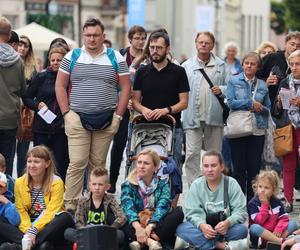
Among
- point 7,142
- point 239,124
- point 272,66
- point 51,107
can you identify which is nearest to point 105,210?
point 7,142

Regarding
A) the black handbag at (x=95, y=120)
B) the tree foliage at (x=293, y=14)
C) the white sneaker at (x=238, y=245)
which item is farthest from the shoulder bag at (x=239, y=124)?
the tree foliage at (x=293, y=14)

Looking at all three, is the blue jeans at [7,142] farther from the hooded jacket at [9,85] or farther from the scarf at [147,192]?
the scarf at [147,192]

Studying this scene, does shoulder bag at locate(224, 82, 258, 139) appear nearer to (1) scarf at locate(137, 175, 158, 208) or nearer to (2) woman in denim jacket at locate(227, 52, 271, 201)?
(2) woman in denim jacket at locate(227, 52, 271, 201)

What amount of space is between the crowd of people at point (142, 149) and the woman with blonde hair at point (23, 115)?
0.6 inches

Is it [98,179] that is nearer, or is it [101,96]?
[98,179]

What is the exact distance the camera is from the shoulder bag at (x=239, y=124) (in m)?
14.2

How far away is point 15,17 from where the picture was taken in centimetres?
5888

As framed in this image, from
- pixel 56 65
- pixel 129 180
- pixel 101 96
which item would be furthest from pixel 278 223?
pixel 56 65

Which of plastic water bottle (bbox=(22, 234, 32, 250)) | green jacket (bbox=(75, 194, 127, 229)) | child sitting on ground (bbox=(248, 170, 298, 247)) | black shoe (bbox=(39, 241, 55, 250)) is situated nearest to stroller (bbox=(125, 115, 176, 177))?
green jacket (bbox=(75, 194, 127, 229))

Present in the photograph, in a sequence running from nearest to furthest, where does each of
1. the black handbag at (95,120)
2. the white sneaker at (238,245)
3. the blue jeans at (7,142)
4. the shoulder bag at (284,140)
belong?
the white sneaker at (238,245) < the black handbag at (95,120) < the blue jeans at (7,142) < the shoulder bag at (284,140)

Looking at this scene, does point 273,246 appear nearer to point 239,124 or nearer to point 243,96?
point 239,124

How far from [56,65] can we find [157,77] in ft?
4.25

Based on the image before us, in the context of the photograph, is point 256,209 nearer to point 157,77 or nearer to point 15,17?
point 157,77

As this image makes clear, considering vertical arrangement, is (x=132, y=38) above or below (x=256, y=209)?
above
